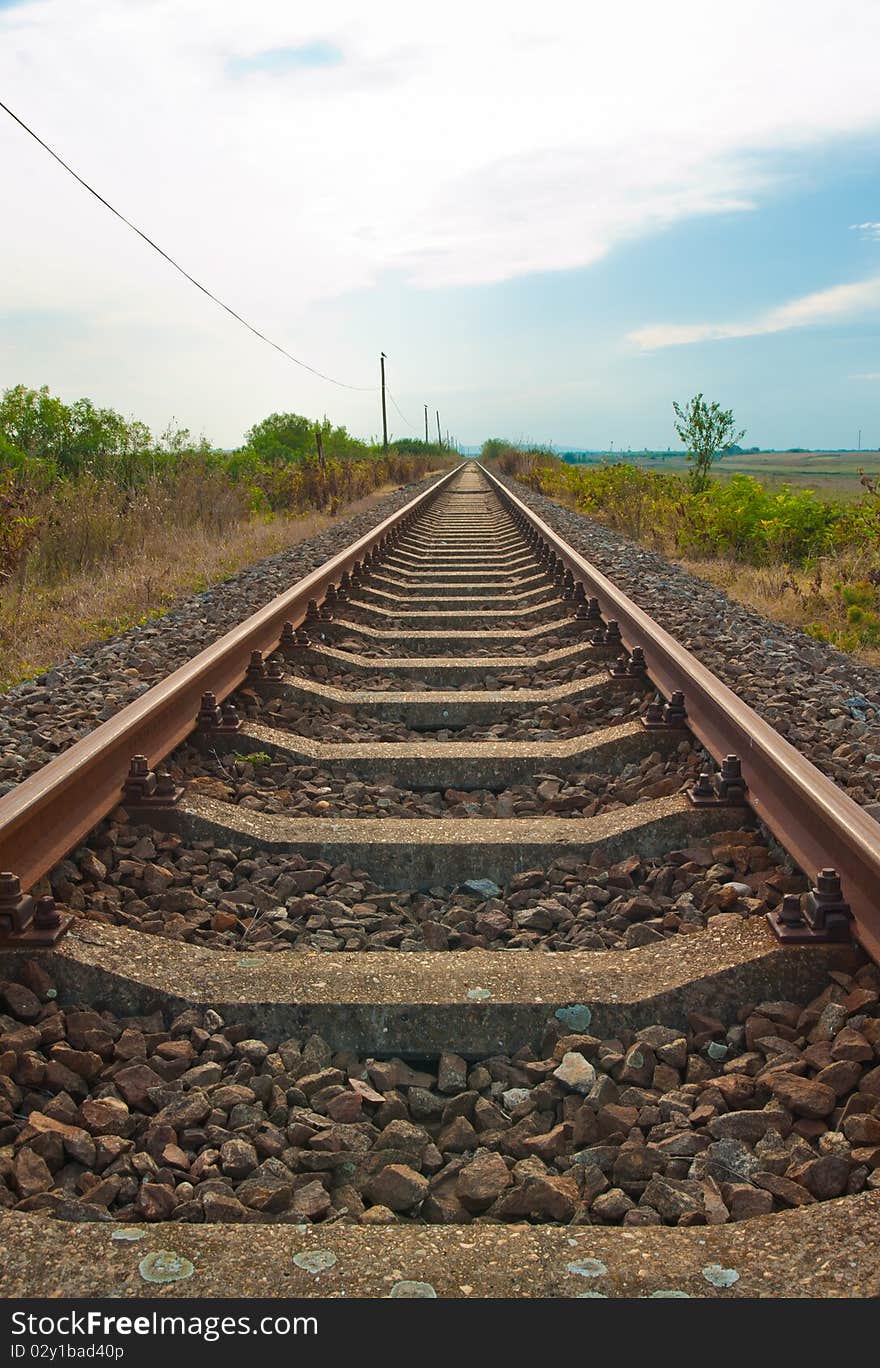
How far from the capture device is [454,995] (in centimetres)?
265

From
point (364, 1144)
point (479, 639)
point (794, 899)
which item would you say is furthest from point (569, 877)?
point (479, 639)

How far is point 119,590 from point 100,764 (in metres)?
5.86

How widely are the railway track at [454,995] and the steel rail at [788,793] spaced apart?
16 millimetres

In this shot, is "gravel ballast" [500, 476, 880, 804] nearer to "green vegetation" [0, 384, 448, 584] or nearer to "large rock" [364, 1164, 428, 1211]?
"large rock" [364, 1164, 428, 1211]

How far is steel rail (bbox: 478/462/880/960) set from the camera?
9.03ft

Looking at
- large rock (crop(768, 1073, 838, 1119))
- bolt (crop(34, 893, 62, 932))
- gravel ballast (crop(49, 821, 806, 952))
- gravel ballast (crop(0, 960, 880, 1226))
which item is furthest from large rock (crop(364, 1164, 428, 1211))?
bolt (crop(34, 893, 62, 932))

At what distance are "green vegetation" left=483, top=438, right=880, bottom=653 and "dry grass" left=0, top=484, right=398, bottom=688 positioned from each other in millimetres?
4559

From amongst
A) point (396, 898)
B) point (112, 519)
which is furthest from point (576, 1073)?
point (112, 519)

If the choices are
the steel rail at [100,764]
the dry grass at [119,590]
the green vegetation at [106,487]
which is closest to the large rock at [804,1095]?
the steel rail at [100,764]

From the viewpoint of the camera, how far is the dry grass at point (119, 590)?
7168mm

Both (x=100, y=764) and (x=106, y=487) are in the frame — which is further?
(x=106, y=487)

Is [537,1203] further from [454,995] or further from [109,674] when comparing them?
[109,674]
